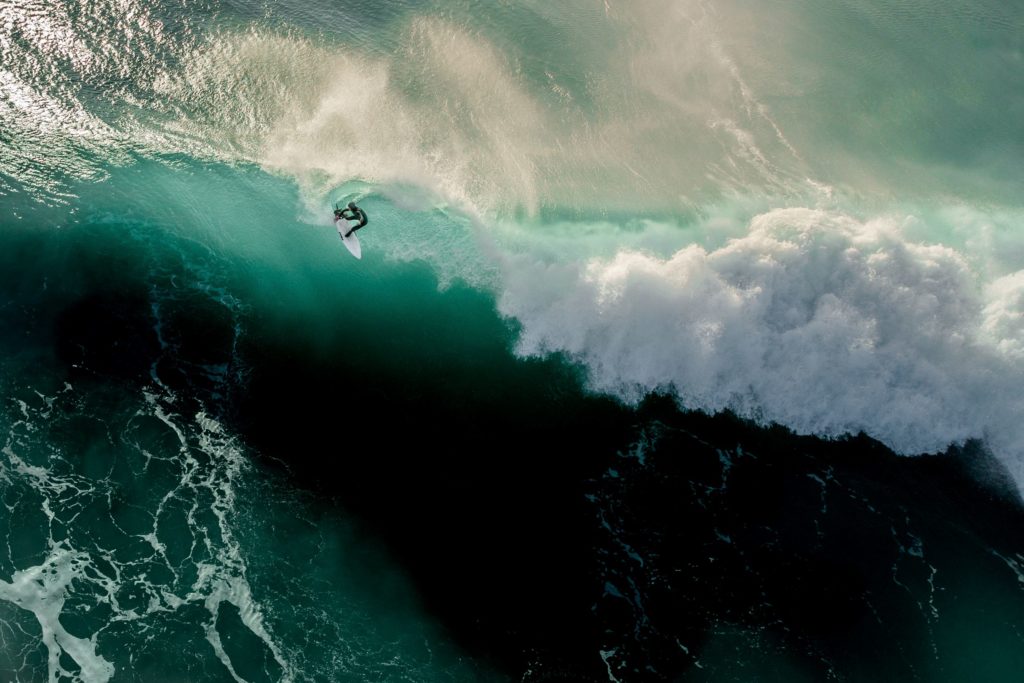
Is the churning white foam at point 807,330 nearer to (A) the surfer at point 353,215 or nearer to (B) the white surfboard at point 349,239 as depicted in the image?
(A) the surfer at point 353,215

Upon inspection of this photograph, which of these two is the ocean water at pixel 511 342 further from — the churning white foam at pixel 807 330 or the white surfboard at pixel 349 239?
the white surfboard at pixel 349 239

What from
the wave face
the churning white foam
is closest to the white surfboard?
the wave face

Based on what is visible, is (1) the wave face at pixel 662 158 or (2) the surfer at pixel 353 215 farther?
(2) the surfer at pixel 353 215

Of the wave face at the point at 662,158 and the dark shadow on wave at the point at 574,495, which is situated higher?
the wave face at the point at 662,158

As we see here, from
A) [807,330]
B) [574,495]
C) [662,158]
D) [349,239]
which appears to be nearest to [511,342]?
[574,495]

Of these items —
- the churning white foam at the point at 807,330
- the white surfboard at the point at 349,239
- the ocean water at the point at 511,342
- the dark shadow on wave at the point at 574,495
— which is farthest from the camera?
the white surfboard at the point at 349,239

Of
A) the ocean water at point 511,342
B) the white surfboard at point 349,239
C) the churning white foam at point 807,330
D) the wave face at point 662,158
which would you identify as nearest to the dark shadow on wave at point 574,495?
the ocean water at point 511,342

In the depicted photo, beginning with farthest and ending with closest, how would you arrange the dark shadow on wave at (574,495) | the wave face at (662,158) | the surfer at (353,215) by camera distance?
the surfer at (353,215) < the wave face at (662,158) < the dark shadow on wave at (574,495)

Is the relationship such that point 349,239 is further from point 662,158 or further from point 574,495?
point 662,158
